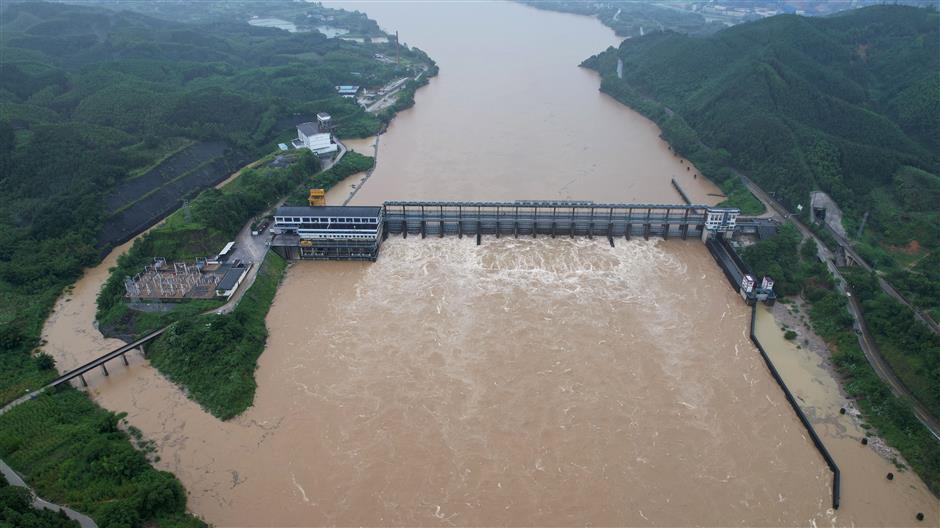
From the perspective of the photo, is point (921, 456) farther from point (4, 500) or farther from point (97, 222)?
point (97, 222)

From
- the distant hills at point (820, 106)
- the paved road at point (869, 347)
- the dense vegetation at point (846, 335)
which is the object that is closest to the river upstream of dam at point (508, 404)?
the dense vegetation at point (846, 335)

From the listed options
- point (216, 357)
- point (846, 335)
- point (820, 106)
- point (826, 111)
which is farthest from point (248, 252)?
point (820, 106)

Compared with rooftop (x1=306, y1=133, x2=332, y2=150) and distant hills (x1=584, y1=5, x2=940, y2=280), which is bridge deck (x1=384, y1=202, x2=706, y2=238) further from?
rooftop (x1=306, y1=133, x2=332, y2=150)

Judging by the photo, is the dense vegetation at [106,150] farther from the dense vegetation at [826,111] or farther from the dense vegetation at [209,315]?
the dense vegetation at [826,111]

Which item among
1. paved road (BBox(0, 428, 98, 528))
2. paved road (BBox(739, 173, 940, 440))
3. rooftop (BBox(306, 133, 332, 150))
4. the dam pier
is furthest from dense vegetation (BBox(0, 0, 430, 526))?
paved road (BBox(739, 173, 940, 440))

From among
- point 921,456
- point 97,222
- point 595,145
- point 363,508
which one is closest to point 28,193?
point 97,222

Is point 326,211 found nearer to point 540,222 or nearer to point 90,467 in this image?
point 540,222
